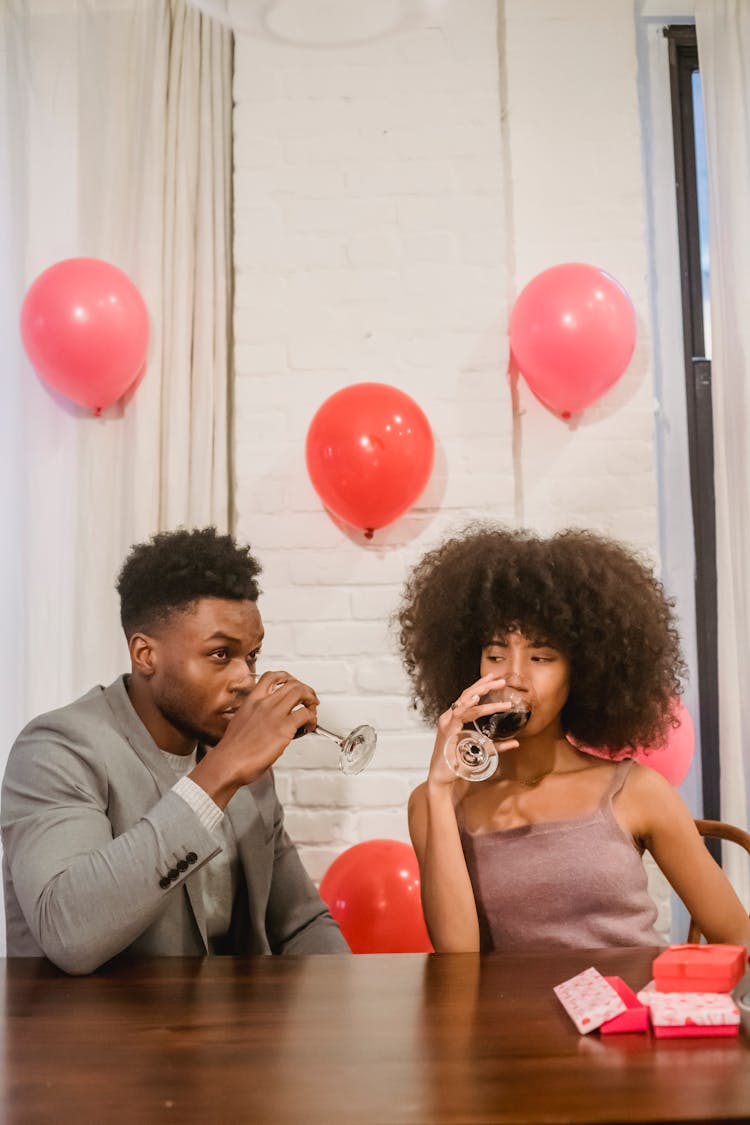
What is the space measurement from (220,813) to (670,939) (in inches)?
73.3

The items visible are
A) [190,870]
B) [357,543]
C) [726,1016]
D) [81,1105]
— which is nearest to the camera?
[81,1105]

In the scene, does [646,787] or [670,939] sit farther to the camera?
[670,939]

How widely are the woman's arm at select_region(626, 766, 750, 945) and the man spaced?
1.90ft

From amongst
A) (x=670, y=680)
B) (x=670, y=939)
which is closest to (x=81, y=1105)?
(x=670, y=680)

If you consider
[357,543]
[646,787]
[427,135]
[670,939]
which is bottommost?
[670,939]

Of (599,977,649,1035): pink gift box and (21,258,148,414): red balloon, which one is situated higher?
(21,258,148,414): red balloon

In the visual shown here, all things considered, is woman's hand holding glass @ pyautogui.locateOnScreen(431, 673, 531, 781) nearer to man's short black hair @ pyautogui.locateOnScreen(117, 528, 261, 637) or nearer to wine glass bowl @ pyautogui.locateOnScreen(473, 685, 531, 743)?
wine glass bowl @ pyautogui.locateOnScreen(473, 685, 531, 743)

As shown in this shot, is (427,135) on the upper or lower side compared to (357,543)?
upper

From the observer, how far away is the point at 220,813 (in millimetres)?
1609

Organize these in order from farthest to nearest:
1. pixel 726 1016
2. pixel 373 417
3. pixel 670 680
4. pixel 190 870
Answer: pixel 373 417, pixel 670 680, pixel 190 870, pixel 726 1016

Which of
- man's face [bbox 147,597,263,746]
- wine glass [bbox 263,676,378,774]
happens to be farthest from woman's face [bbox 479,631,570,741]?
man's face [bbox 147,597,263,746]

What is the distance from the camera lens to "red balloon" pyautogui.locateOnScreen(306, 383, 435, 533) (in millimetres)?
2627

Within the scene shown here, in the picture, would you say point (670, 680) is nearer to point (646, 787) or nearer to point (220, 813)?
point (646, 787)

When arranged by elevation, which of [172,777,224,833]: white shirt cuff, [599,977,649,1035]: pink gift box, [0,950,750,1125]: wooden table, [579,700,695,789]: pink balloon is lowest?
[0,950,750,1125]: wooden table
